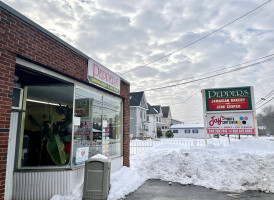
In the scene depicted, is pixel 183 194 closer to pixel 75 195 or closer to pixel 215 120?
pixel 75 195

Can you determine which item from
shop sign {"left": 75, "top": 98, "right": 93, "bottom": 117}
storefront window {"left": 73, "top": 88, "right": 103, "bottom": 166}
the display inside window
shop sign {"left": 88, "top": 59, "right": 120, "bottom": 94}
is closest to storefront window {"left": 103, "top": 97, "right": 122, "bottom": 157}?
storefront window {"left": 73, "top": 88, "right": 103, "bottom": 166}

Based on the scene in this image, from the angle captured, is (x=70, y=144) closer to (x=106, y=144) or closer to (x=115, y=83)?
(x=106, y=144)

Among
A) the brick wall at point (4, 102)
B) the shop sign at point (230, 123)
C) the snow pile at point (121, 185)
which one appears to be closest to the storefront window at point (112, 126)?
the snow pile at point (121, 185)

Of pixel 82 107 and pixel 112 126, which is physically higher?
pixel 82 107

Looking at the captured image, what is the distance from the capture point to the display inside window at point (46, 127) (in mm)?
6766

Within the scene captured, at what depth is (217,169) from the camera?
952 cm

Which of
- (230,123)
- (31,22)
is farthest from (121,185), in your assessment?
(230,123)

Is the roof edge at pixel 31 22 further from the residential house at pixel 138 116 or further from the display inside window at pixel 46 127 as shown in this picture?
the residential house at pixel 138 116

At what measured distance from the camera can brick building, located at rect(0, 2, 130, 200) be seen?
482 cm

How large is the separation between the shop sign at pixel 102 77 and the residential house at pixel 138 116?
28450 millimetres

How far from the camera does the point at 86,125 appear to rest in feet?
26.1

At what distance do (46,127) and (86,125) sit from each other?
137 centimetres

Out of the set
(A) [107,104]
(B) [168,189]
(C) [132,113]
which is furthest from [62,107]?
(C) [132,113]

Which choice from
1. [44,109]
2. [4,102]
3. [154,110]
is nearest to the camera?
[4,102]
